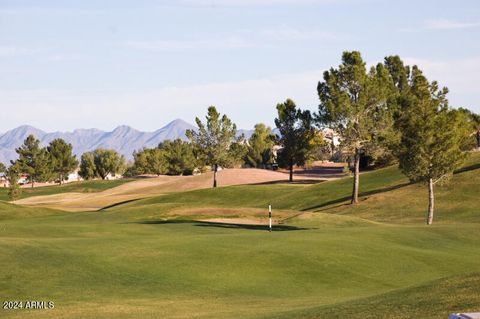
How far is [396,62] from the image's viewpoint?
421ft

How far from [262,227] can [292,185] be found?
167ft

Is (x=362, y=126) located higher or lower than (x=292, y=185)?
higher

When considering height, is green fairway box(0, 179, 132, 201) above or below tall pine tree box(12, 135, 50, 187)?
below

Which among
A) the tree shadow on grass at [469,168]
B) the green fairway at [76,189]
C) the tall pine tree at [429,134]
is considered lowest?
the green fairway at [76,189]

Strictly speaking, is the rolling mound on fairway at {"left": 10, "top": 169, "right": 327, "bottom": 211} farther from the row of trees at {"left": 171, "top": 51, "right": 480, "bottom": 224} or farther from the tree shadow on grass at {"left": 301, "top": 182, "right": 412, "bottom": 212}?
the tree shadow on grass at {"left": 301, "top": 182, "right": 412, "bottom": 212}

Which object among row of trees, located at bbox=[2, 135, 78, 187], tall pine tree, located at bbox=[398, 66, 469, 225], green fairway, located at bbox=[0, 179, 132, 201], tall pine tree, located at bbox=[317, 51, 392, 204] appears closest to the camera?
tall pine tree, located at bbox=[398, 66, 469, 225]

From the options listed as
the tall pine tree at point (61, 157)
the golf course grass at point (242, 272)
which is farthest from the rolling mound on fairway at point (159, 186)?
the golf course grass at point (242, 272)

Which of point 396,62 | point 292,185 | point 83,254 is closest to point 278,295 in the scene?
point 83,254

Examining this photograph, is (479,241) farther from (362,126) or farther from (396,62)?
(396,62)

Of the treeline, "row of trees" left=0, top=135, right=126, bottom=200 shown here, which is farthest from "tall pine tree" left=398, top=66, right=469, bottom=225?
"row of trees" left=0, top=135, right=126, bottom=200

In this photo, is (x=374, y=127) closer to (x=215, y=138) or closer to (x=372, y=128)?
(x=372, y=128)

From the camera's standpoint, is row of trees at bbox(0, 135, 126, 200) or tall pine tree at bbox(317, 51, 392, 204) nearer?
tall pine tree at bbox(317, 51, 392, 204)

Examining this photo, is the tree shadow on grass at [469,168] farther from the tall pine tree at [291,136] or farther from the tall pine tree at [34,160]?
the tall pine tree at [34,160]

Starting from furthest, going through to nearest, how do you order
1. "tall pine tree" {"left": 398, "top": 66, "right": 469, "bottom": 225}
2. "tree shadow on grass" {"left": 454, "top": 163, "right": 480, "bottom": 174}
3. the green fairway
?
1. the green fairway
2. "tree shadow on grass" {"left": 454, "top": 163, "right": 480, "bottom": 174}
3. "tall pine tree" {"left": 398, "top": 66, "right": 469, "bottom": 225}
